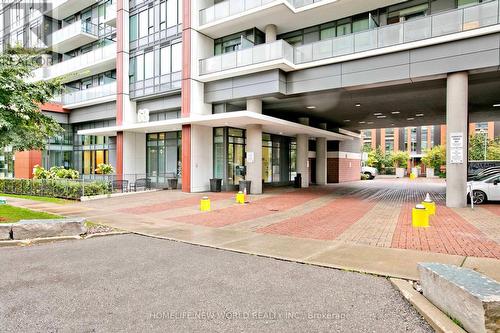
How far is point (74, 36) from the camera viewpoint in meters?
31.1

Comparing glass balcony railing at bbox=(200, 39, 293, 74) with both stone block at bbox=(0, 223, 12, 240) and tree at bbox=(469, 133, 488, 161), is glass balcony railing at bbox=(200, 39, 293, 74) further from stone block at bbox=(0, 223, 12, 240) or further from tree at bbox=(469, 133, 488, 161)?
tree at bbox=(469, 133, 488, 161)

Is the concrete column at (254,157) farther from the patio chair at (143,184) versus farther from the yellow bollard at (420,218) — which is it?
the yellow bollard at (420,218)

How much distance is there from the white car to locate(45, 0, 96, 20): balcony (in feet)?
113

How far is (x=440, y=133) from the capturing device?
7656 cm

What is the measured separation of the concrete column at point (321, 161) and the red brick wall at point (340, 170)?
355 cm

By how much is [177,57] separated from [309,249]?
751 inches

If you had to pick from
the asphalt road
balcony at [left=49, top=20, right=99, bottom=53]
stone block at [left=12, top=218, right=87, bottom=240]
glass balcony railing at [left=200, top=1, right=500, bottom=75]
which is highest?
balcony at [left=49, top=20, right=99, bottom=53]

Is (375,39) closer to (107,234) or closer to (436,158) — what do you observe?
(107,234)

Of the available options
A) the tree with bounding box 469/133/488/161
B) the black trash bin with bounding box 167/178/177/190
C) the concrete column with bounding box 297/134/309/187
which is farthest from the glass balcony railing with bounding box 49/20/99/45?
the tree with bounding box 469/133/488/161

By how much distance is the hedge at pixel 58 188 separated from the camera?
59.3ft

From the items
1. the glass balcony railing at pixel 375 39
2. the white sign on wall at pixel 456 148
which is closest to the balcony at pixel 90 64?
the glass balcony railing at pixel 375 39

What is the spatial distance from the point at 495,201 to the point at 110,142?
29.5 meters

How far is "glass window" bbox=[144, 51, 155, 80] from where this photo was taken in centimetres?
2458

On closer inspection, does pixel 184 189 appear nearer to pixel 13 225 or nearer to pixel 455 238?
pixel 13 225
